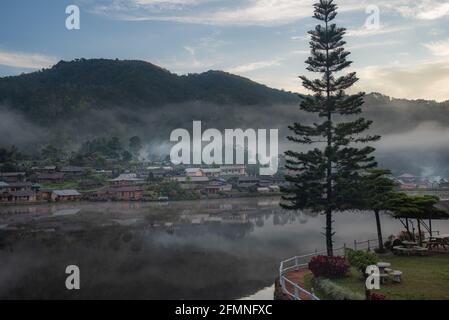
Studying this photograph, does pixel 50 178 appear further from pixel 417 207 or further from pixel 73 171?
pixel 417 207

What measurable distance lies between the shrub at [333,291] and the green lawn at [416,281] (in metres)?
0.31

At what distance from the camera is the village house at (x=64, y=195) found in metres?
77.6

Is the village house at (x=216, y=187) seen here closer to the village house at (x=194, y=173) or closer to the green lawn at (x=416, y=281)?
the village house at (x=194, y=173)

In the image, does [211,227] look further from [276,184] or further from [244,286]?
[276,184]

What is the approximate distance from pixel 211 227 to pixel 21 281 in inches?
1025

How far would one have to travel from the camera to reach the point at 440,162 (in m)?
149

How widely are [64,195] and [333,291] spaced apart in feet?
226

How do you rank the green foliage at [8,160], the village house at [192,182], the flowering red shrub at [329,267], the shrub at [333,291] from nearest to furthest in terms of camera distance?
the shrub at [333,291] → the flowering red shrub at [329,267] → the village house at [192,182] → the green foliage at [8,160]

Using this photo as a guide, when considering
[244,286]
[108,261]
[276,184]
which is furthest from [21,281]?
[276,184]

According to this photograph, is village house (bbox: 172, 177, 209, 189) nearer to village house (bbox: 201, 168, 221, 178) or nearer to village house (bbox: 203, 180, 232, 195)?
village house (bbox: 203, 180, 232, 195)

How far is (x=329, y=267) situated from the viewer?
20.4 m


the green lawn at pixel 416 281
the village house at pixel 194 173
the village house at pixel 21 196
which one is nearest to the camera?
the green lawn at pixel 416 281

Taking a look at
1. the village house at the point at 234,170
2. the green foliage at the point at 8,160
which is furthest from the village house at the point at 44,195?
the village house at the point at 234,170

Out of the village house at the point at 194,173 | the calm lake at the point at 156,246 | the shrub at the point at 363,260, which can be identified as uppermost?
the village house at the point at 194,173
